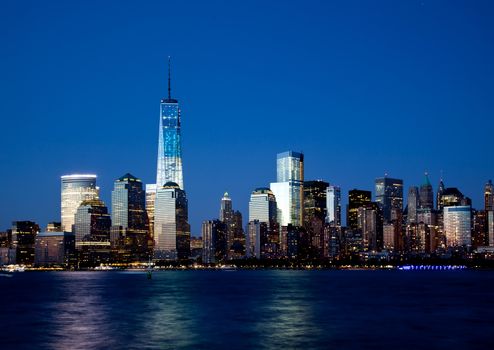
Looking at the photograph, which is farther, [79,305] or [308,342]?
[79,305]

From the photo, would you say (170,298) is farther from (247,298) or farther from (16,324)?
(16,324)

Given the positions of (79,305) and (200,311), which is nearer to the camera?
(200,311)

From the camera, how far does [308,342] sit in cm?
6681

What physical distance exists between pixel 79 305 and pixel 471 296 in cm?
6015

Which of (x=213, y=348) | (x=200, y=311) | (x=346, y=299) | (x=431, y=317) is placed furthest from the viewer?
(x=346, y=299)

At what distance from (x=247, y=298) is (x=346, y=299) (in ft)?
48.5

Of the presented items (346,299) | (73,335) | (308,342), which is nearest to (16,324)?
(73,335)

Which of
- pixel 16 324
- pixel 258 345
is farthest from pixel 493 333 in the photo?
pixel 16 324

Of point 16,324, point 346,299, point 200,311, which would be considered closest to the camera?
point 16,324

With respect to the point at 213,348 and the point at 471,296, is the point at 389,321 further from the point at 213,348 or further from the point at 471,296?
the point at 471,296

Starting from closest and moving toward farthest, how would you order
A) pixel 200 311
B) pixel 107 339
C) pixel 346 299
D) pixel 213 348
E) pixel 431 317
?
pixel 213 348, pixel 107 339, pixel 431 317, pixel 200 311, pixel 346 299

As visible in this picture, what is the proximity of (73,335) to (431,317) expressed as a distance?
38.2m

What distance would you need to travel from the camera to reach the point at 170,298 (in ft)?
405

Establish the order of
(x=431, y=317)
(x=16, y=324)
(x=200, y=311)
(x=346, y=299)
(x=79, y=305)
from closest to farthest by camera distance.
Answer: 1. (x=16, y=324)
2. (x=431, y=317)
3. (x=200, y=311)
4. (x=79, y=305)
5. (x=346, y=299)
